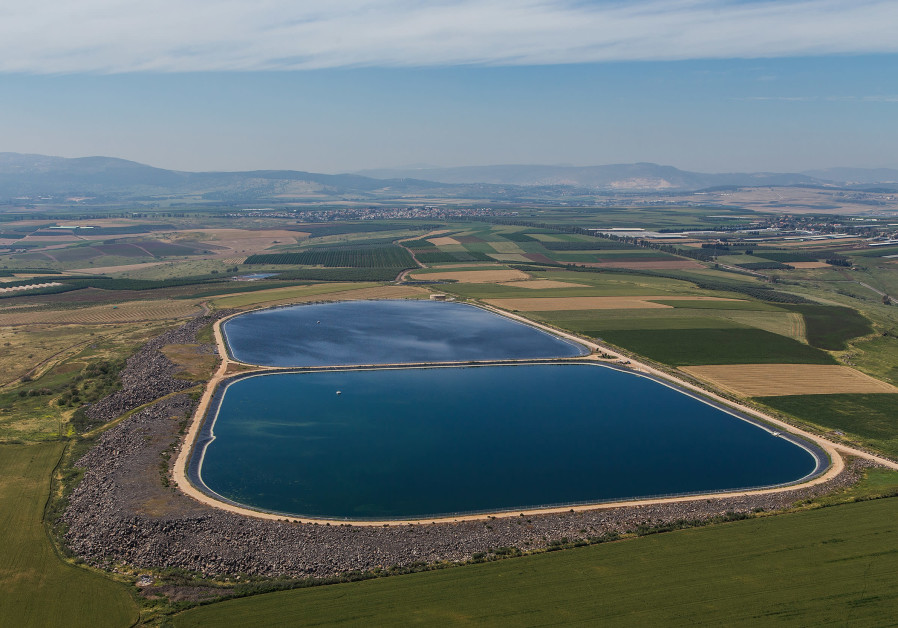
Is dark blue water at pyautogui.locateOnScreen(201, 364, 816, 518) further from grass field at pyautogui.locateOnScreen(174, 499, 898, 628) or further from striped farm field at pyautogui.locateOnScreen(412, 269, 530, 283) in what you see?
striped farm field at pyautogui.locateOnScreen(412, 269, 530, 283)

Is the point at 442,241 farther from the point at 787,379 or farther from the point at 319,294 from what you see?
the point at 787,379

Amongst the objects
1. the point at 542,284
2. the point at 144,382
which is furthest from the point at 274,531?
the point at 542,284

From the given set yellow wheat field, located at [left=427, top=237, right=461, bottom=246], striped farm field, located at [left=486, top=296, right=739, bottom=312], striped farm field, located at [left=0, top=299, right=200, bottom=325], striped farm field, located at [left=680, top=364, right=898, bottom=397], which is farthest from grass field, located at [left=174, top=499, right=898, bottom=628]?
yellow wheat field, located at [left=427, top=237, right=461, bottom=246]

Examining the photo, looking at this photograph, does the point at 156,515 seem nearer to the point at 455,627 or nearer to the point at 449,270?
the point at 455,627

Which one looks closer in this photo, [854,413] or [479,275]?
[854,413]

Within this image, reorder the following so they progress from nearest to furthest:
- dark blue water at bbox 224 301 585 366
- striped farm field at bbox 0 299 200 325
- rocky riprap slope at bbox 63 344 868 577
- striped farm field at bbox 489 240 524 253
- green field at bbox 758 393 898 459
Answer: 1. rocky riprap slope at bbox 63 344 868 577
2. green field at bbox 758 393 898 459
3. dark blue water at bbox 224 301 585 366
4. striped farm field at bbox 0 299 200 325
5. striped farm field at bbox 489 240 524 253
